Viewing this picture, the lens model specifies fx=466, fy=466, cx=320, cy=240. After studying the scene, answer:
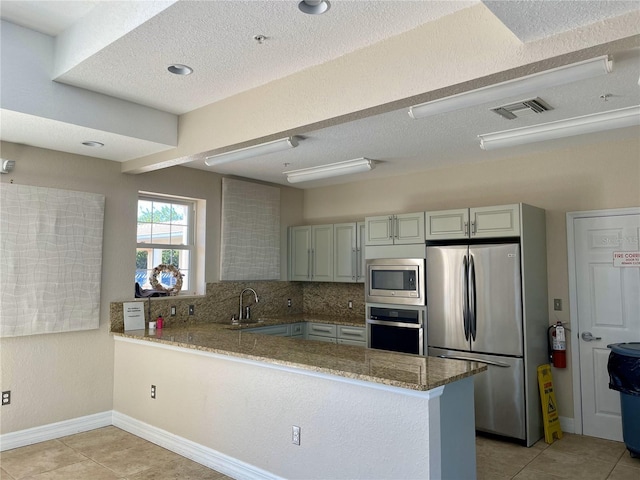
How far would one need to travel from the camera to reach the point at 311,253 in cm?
591

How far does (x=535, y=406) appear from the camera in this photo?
3996 millimetres

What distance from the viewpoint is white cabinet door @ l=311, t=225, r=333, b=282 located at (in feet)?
18.8

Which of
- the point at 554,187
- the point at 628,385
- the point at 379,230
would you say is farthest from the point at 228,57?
the point at 628,385

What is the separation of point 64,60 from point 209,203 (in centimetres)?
244

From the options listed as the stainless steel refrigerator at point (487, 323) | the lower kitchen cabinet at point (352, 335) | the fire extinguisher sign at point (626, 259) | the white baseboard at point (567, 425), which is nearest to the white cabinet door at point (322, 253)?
the lower kitchen cabinet at point (352, 335)

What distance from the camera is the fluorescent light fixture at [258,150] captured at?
356 centimetres

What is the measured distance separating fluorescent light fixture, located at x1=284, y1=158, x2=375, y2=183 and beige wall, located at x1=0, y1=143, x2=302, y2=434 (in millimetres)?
1232

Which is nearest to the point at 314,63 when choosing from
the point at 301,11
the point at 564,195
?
the point at 301,11

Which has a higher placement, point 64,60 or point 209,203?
point 64,60

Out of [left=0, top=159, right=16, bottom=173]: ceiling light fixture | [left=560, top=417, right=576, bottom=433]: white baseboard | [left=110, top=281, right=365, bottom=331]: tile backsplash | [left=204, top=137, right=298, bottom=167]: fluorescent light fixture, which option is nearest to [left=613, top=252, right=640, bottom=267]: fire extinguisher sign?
[left=560, top=417, right=576, bottom=433]: white baseboard

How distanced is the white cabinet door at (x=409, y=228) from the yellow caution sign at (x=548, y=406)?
1588mm

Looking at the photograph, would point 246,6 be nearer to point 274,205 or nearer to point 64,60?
point 64,60

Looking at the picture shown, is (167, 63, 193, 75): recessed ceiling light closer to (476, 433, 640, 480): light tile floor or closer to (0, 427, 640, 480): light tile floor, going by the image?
(0, 427, 640, 480): light tile floor

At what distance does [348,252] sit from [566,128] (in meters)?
2.76
